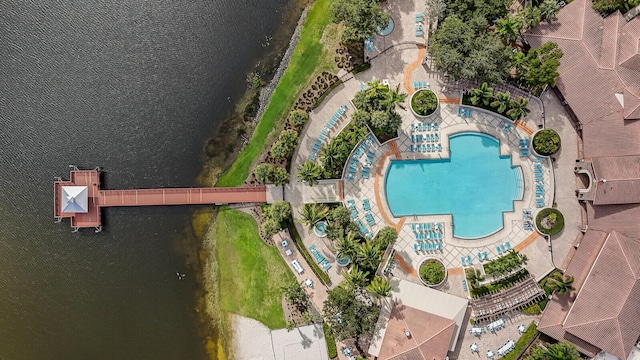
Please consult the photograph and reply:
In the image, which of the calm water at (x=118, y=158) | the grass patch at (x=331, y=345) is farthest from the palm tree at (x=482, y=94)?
the grass patch at (x=331, y=345)

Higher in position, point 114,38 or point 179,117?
point 114,38

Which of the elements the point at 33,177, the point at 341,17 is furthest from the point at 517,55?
the point at 33,177

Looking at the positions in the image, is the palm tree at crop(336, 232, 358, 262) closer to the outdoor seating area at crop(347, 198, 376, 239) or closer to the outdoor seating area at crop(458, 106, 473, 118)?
the outdoor seating area at crop(347, 198, 376, 239)

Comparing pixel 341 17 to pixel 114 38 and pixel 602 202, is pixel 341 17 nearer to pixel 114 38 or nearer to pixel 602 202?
pixel 114 38

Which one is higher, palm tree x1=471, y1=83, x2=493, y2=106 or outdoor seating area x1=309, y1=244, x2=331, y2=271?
palm tree x1=471, y1=83, x2=493, y2=106

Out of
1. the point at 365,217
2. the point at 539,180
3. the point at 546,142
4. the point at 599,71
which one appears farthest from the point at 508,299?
the point at 599,71

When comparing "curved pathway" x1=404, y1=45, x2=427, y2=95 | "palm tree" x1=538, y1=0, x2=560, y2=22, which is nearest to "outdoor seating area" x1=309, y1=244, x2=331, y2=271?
"curved pathway" x1=404, y1=45, x2=427, y2=95
